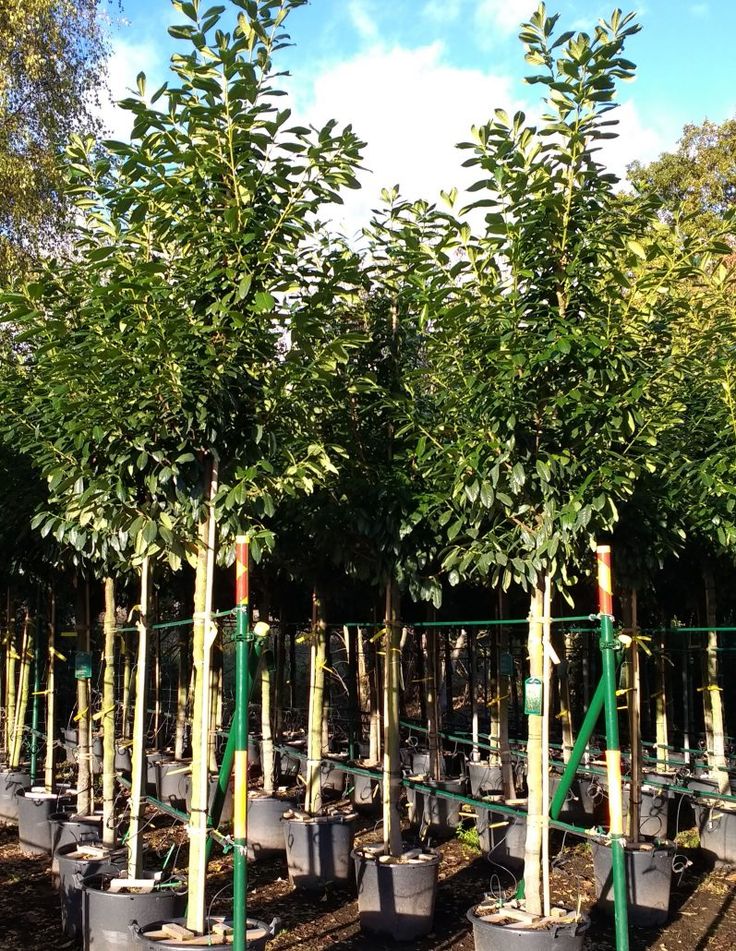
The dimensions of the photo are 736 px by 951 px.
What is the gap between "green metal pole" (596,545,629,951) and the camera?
3.88 metres

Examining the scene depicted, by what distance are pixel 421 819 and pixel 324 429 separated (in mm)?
4184

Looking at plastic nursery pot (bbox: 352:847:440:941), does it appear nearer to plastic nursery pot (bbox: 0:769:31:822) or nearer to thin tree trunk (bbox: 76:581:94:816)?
thin tree trunk (bbox: 76:581:94:816)

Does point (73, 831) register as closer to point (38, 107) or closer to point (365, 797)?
point (365, 797)

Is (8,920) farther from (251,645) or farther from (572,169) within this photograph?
(572,169)

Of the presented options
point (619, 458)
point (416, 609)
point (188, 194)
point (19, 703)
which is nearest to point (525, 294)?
point (619, 458)

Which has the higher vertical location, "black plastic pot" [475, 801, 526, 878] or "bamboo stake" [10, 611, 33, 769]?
"bamboo stake" [10, 611, 33, 769]

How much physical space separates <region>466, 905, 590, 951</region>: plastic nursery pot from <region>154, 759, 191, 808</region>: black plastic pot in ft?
18.1

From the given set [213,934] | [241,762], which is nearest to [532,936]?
[213,934]

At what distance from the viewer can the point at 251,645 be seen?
13.5 feet

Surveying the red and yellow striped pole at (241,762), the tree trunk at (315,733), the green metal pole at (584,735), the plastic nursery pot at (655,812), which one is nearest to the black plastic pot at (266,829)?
the tree trunk at (315,733)

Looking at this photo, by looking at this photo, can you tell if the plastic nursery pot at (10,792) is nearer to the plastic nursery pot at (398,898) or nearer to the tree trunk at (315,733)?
the tree trunk at (315,733)

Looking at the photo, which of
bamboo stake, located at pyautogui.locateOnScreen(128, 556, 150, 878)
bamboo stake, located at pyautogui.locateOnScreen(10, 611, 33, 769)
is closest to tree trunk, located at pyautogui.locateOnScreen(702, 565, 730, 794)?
bamboo stake, located at pyautogui.locateOnScreen(128, 556, 150, 878)

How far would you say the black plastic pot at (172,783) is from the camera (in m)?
9.52

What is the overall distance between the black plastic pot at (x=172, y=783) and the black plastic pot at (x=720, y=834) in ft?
15.4
